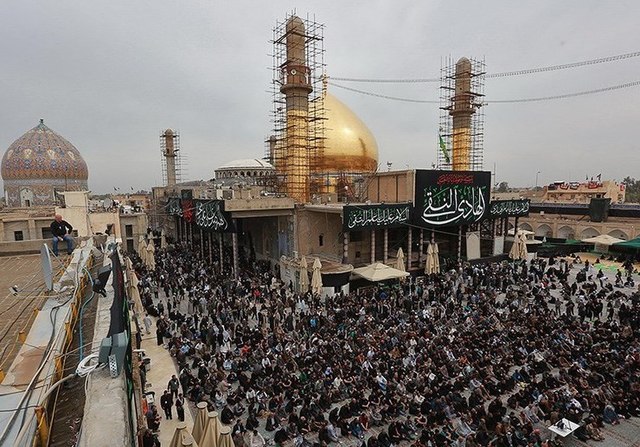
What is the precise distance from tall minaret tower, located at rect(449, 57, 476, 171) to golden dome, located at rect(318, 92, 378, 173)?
812 centimetres

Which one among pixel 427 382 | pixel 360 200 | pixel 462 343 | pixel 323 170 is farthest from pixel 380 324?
pixel 323 170

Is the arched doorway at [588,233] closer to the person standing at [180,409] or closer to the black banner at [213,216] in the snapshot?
the black banner at [213,216]

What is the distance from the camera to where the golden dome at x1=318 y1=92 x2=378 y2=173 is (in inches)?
1162

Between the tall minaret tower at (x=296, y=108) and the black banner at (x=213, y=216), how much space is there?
16.2 feet

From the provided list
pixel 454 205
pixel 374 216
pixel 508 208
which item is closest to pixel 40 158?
pixel 374 216

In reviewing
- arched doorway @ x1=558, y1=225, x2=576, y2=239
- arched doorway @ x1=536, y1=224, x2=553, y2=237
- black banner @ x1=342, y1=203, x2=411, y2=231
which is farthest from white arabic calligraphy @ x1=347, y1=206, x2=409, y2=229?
arched doorway @ x1=536, y1=224, x2=553, y2=237

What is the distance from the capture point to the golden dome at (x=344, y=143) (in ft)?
96.8

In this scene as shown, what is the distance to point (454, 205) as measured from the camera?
23469mm

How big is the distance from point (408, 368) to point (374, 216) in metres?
10.8

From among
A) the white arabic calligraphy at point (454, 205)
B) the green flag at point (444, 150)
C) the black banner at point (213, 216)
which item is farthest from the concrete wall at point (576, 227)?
the black banner at point (213, 216)

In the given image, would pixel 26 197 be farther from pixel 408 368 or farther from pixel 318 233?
pixel 408 368

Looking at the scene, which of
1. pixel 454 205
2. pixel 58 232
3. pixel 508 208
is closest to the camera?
pixel 58 232

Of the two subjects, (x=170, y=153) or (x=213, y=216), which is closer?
(x=213, y=216)

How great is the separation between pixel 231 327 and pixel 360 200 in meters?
15.5
